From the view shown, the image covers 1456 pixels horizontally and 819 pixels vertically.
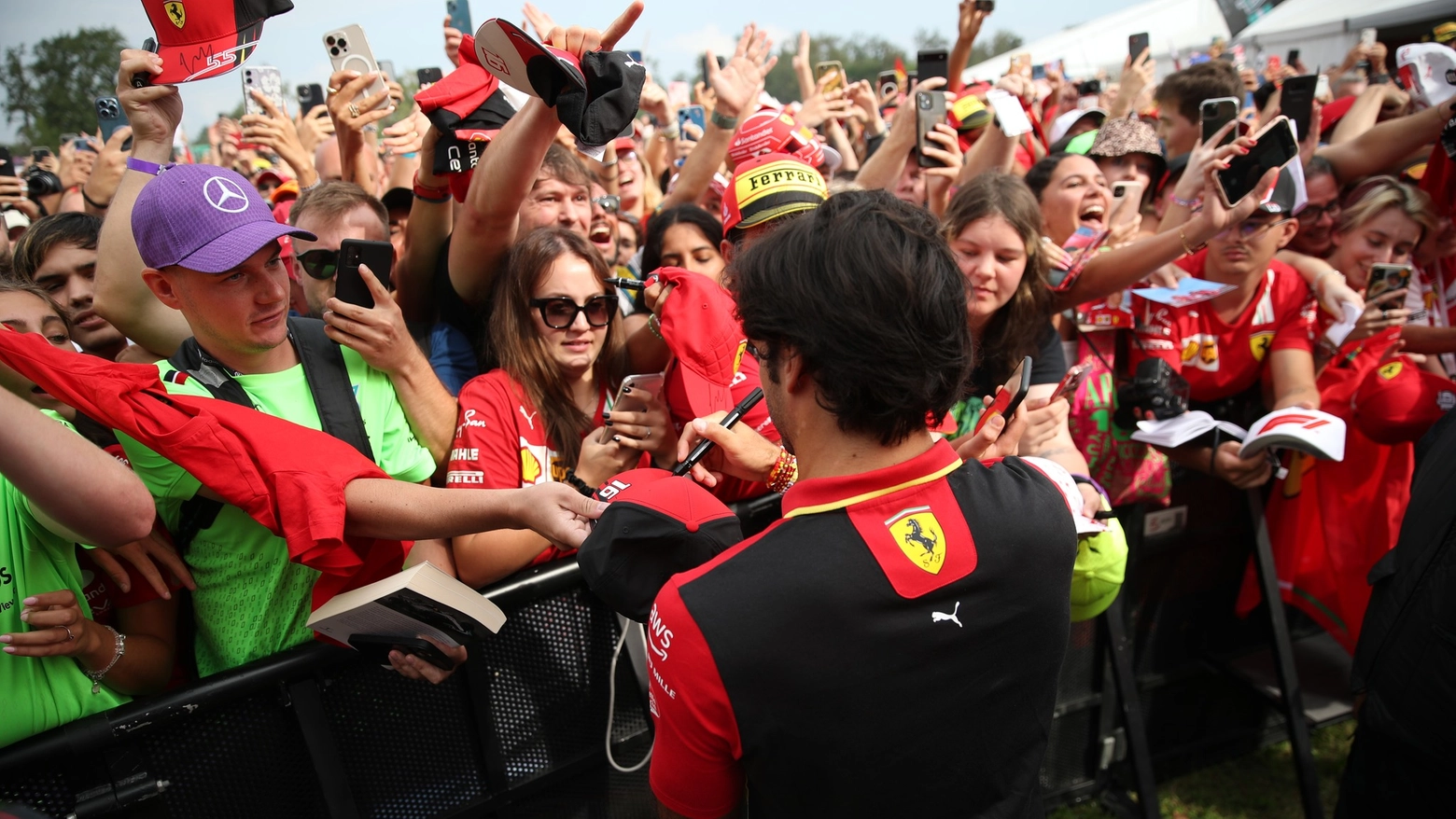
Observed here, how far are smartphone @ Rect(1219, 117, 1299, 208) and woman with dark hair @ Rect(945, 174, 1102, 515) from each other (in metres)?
0.65

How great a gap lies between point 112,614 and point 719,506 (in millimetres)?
1503

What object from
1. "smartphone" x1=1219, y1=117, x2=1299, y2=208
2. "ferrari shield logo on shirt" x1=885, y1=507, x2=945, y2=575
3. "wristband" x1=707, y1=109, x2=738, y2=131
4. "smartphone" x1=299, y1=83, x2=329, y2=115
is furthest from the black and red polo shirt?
"smartphone" x1=299, y1=83, x2=329, y2=115

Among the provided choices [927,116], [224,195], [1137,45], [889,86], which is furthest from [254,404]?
[889,86]

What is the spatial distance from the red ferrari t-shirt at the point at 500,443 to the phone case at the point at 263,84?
8.34 ft

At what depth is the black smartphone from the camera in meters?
1.90

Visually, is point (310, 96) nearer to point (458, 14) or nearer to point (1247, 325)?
point (458, 14)

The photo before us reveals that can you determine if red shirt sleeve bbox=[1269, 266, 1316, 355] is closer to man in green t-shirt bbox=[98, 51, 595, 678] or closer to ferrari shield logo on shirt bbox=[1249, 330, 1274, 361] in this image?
ferrari shield logo on shirt bbox=[1249, 330, 1274, 361]

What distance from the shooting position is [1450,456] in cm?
227

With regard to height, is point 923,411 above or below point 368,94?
below

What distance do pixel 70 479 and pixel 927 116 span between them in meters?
3.50

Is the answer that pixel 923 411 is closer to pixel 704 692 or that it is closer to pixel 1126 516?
pixel 704 692

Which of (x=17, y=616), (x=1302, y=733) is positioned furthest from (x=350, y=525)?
(x=1302, y=733)

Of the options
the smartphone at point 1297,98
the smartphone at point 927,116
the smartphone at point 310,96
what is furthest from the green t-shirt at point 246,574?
the smartphone at point 1297,98

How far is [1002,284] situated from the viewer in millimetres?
2979
